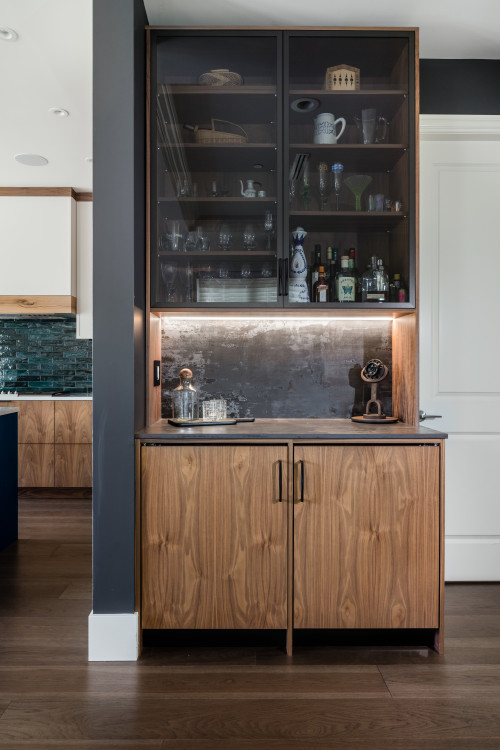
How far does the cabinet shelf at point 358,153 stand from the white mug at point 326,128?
0.03 metres

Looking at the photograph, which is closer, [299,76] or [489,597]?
[299,76]

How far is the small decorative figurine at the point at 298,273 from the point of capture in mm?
2230

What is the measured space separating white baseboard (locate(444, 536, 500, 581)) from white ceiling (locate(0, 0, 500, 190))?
2.58 meters

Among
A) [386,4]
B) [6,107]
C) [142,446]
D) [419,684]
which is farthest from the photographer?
[6,107]

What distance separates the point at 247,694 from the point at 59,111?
345cm

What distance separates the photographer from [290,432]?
6.43 feet

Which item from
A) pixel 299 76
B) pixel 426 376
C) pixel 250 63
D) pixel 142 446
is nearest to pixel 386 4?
pixel 299 76

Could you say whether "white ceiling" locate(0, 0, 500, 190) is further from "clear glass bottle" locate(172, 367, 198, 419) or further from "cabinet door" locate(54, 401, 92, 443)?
"cabinet door" locate(54, 401, 92, 443)

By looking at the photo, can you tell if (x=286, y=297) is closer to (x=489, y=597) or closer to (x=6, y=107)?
(x=489, y=597)

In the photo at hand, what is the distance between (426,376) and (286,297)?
0.95 meters

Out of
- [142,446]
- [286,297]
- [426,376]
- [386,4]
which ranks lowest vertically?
[142,446]

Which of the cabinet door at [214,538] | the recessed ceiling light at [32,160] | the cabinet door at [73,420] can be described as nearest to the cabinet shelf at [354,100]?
the cabinet door at [214,538]

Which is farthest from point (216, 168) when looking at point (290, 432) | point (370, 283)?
point (290, 432)

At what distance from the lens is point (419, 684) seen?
1.77 m
